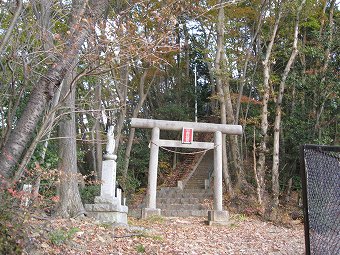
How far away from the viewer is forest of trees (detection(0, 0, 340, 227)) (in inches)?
191

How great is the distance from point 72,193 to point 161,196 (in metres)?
7.07

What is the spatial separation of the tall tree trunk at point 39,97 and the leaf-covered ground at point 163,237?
2.61 ft

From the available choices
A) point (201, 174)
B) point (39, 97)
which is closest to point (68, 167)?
point (39, 97)

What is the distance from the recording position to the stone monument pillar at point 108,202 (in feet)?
26.2

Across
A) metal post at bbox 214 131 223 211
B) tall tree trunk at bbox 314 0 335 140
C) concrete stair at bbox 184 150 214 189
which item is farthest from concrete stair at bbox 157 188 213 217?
tall tree trunk at bbox 314 0 335 140

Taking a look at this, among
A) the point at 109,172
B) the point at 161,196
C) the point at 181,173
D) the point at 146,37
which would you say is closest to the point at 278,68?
the point at 181,173

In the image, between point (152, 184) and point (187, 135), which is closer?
point (152, 184)

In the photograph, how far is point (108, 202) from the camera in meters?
8.08

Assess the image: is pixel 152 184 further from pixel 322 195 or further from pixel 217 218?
pixel 322 195

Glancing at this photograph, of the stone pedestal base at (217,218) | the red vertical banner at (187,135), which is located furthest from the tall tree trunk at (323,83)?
the stone pedestal base at (217,218)

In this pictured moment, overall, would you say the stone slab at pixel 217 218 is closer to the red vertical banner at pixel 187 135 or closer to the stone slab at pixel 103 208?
the red vertical banner at pixel 187 135

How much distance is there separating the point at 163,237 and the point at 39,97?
3956 mm

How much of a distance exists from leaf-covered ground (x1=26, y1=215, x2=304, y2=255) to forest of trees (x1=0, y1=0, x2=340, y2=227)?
2.55ft

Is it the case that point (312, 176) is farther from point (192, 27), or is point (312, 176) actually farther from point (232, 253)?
point (192, 27)
